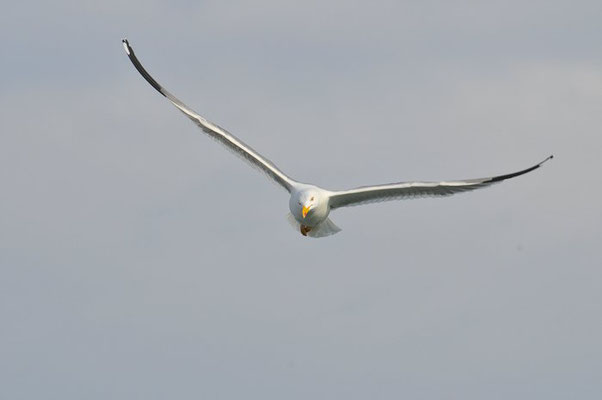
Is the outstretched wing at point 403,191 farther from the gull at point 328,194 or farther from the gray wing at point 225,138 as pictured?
the gray wing at point 225,138

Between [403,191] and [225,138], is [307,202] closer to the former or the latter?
[403,191]

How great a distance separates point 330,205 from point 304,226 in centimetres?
119

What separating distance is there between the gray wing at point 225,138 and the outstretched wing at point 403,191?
6.87 ft

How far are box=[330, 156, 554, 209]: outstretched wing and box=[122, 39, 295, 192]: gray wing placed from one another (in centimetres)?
209

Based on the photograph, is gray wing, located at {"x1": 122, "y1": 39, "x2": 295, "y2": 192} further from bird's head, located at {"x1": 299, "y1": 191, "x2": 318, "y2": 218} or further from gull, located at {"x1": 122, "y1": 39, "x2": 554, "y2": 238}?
bird's head, located at {"x1": 299, "y1": 191, "x2": 318, "y2": 218}

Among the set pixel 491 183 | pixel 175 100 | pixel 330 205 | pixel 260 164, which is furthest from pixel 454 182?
pixel 175 100

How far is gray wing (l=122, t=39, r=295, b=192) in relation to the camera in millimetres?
49250

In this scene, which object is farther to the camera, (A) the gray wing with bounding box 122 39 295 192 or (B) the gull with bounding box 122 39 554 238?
(A) the gray wing with bounding box 122 39 295 192

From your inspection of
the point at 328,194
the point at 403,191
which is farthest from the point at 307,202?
the point at 403,191

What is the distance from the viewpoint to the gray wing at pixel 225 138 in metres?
49.2

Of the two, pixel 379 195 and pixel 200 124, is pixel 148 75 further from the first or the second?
pixel 379 195

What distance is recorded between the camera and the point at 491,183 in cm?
4569

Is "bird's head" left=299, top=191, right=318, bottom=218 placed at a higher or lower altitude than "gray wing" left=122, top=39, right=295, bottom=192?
lower

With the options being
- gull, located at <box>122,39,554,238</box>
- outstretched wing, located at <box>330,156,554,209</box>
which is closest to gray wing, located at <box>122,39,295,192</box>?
gull, located at <box>122,39,554,238</box>
